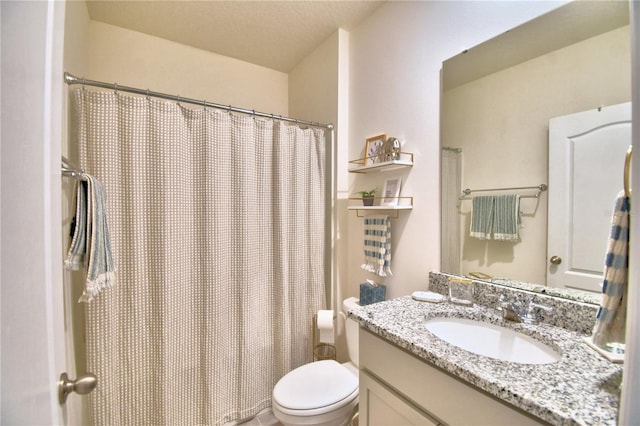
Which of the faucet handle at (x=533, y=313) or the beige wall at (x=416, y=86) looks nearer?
the faucet handle at (x=533, y=313)

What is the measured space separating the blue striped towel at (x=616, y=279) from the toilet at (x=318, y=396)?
1091 millimetres

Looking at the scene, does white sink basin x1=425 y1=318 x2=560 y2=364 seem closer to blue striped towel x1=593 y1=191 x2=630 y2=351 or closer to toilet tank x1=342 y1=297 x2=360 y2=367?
blue striped towel x1=593 y1=191 x2=630 y2=351

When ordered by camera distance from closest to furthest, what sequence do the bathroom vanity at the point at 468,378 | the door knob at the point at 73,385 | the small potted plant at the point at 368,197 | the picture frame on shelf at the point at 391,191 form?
the door knob at the point at 73,385, the bathroom vanity at the point at 468,378, the picture frame on shelf at the point at 391,191, the small potted plant at the point at 368,197

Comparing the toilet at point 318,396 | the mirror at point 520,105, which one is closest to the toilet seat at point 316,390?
the toilet at point 318,396

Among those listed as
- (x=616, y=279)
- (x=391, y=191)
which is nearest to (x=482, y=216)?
(x=391, y=191)

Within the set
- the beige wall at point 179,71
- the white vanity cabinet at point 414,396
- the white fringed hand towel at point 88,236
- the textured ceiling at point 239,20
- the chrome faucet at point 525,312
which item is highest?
the textured ceiling at point 239,20

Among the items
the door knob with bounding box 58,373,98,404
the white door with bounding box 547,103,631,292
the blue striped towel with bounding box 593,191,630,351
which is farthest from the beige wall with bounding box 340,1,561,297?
the door knob with bounding box 58,373,98,404

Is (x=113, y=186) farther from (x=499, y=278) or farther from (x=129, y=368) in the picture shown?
(x=499, y=278)

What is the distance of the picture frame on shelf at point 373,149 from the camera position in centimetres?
166

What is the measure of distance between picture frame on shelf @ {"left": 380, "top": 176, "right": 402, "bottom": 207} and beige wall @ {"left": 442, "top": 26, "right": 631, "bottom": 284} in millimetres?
344

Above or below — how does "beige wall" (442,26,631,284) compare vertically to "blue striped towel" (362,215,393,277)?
above

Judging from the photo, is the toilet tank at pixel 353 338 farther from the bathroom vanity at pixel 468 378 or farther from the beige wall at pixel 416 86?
the bathroom vanity at pixel 468 378

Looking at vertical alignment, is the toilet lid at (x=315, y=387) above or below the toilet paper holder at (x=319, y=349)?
above

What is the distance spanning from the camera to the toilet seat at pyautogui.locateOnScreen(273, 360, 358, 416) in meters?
1.25
